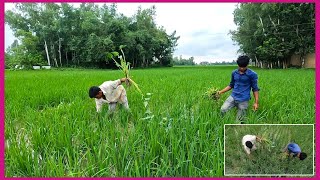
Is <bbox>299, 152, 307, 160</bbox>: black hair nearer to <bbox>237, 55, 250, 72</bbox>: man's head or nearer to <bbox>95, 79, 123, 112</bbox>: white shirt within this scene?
<bbox>237, 55, 250, 72</bbox>: man's head

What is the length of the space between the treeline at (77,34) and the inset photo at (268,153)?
63.0 feet

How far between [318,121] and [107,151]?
1798 millimetres

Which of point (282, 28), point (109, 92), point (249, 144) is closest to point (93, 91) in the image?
point (109, 92)

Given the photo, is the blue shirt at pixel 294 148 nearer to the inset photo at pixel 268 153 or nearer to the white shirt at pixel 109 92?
the inset photo at pixel 268 153

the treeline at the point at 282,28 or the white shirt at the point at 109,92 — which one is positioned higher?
the treeline at the point at 282,28

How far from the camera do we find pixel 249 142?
1613mm

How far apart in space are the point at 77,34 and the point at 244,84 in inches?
990

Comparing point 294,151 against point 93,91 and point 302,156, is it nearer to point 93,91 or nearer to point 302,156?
point 302,156

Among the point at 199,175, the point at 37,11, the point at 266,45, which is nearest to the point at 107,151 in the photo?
the point at 199,175

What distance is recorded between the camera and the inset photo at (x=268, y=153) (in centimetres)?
149

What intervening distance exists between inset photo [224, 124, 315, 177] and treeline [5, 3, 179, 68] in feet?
63.0

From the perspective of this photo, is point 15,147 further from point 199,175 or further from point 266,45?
point 266,45

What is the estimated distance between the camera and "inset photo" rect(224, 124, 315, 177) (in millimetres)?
1492

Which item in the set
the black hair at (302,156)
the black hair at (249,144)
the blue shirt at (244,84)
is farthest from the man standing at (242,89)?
the black hair at (302,156)
